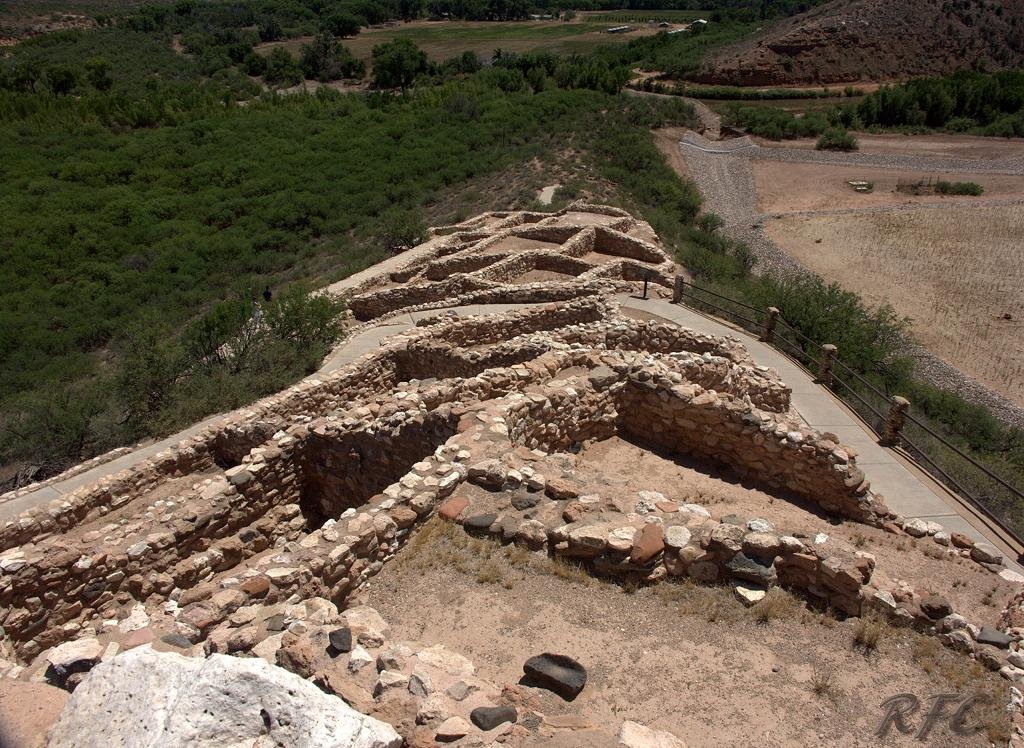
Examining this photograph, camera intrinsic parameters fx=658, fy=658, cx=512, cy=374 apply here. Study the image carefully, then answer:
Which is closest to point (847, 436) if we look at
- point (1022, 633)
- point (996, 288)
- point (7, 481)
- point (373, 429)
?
point (1022, 633)

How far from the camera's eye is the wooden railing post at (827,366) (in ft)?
44.5

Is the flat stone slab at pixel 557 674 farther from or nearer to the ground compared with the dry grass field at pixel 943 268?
farther from the ground

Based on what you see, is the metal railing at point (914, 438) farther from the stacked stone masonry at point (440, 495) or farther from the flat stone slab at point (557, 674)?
the flat stone slab at point (557, 674)

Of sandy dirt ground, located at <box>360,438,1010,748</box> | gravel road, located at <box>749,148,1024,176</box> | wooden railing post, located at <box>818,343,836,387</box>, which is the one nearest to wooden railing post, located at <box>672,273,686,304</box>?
wooden railing post, located at <box>818,343,836,387</box>

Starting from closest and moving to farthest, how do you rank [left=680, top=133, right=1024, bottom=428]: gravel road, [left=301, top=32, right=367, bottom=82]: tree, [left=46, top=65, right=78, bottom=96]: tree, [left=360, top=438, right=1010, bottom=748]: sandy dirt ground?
[left=360, top=438, right=1010, bottom=748]: sandy dirt ground
[left=680, top=133, right=1024, bottom=428]: gravel road
[left=46, top=65, right=78, bottom=96]: tree
[left=301, top=32, right=367, bottom=82]: tree

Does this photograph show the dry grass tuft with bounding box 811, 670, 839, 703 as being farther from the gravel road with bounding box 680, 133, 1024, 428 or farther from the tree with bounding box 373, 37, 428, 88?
the tree with bounding box 373, 37, 428, 88

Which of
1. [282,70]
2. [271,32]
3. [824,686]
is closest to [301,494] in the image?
[824,686]

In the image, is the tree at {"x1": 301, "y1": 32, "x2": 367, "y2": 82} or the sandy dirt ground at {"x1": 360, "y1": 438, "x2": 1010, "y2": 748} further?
the tree at {"x1": 301, "y1": 32, "x2": 367, "y2": 82}

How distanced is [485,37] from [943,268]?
104616 millimetres

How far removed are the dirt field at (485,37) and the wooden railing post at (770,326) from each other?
9250cm

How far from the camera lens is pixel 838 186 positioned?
4572 centimetres

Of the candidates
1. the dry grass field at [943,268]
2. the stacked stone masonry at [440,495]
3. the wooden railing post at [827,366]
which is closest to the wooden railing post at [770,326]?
the wooden railing post at [827,366]

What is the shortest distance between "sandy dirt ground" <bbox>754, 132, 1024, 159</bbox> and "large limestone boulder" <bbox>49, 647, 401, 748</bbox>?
194 ft

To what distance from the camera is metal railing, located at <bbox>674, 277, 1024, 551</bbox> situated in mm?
10023
